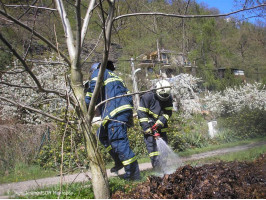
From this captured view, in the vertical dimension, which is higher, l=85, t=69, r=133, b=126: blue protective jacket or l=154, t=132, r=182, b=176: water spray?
l=85, t=69, r=133, b=126: blue protective jacket

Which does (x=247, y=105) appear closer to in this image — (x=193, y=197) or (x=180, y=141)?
(x=180, y=141)

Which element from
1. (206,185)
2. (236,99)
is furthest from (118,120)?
(236,99)

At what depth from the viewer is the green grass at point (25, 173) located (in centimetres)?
634

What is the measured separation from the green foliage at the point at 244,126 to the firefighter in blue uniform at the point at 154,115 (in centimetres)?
564

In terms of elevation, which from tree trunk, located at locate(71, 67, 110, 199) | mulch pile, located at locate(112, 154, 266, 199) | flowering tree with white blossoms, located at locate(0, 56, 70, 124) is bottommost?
mulch pile, located at locate(112, 154, 266, 199)

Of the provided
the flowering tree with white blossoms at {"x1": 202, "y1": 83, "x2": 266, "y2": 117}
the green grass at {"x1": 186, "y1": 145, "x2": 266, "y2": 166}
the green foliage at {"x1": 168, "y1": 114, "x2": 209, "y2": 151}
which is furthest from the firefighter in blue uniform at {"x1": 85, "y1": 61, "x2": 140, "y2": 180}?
the flowering tree with white blossoms at {"x1": 202, "y1": 83, "x2": 266, "y2": 117}

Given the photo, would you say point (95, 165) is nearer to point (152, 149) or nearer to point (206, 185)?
point (206, 185)

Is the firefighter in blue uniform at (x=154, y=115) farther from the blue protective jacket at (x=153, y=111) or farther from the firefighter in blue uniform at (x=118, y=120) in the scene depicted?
the firefighter in blue uniform at (x=118, y=120)

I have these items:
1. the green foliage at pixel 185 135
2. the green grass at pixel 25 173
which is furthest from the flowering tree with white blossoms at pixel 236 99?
the green grass at pixel 25 173

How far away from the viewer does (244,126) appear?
36.5 ft

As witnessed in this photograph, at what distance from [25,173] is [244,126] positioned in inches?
325

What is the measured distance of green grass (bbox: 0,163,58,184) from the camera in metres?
6.34

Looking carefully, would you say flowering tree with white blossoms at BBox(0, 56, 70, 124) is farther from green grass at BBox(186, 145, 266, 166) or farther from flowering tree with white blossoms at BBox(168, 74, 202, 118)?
flowering tree with white blossoms at BBox(168, 74, 202, 118)

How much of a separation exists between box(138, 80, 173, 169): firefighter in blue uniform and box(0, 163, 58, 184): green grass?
260 centimetres
